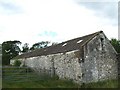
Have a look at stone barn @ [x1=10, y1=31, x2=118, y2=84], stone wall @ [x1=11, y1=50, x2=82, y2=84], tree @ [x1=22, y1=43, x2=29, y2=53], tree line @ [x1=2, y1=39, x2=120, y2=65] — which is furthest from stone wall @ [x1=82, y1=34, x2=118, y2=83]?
tree @ [x1=22, y1=43, x2=29, y2=53]

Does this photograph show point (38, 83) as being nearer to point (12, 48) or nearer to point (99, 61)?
point (99, 61)

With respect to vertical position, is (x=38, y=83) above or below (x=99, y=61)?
below

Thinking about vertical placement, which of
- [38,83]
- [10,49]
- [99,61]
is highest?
[10,49]

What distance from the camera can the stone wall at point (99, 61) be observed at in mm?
21641

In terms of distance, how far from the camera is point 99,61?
22594 mm

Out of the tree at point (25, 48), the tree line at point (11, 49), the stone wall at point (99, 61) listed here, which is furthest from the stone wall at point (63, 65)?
the tree at point (25, 48)

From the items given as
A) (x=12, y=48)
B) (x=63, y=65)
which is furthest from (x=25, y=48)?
→ (x=63, y=65)

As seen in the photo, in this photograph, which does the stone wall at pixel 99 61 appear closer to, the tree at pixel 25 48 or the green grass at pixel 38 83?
the green grass at pixel 38 83

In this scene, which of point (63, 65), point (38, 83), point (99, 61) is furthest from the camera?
point (63, 65)

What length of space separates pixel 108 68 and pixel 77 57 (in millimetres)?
3632

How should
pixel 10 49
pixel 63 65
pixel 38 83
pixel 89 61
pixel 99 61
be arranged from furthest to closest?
pixel 10 49
pixel 63 65
pixel 99 61
pixel 89 61
pixel 38 83

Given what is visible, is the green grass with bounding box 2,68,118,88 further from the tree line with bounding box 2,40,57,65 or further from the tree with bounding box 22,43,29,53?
the tree with bounding box 22,43,29,53

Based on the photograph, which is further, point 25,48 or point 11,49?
point 25,48

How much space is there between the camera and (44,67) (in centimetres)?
2842
